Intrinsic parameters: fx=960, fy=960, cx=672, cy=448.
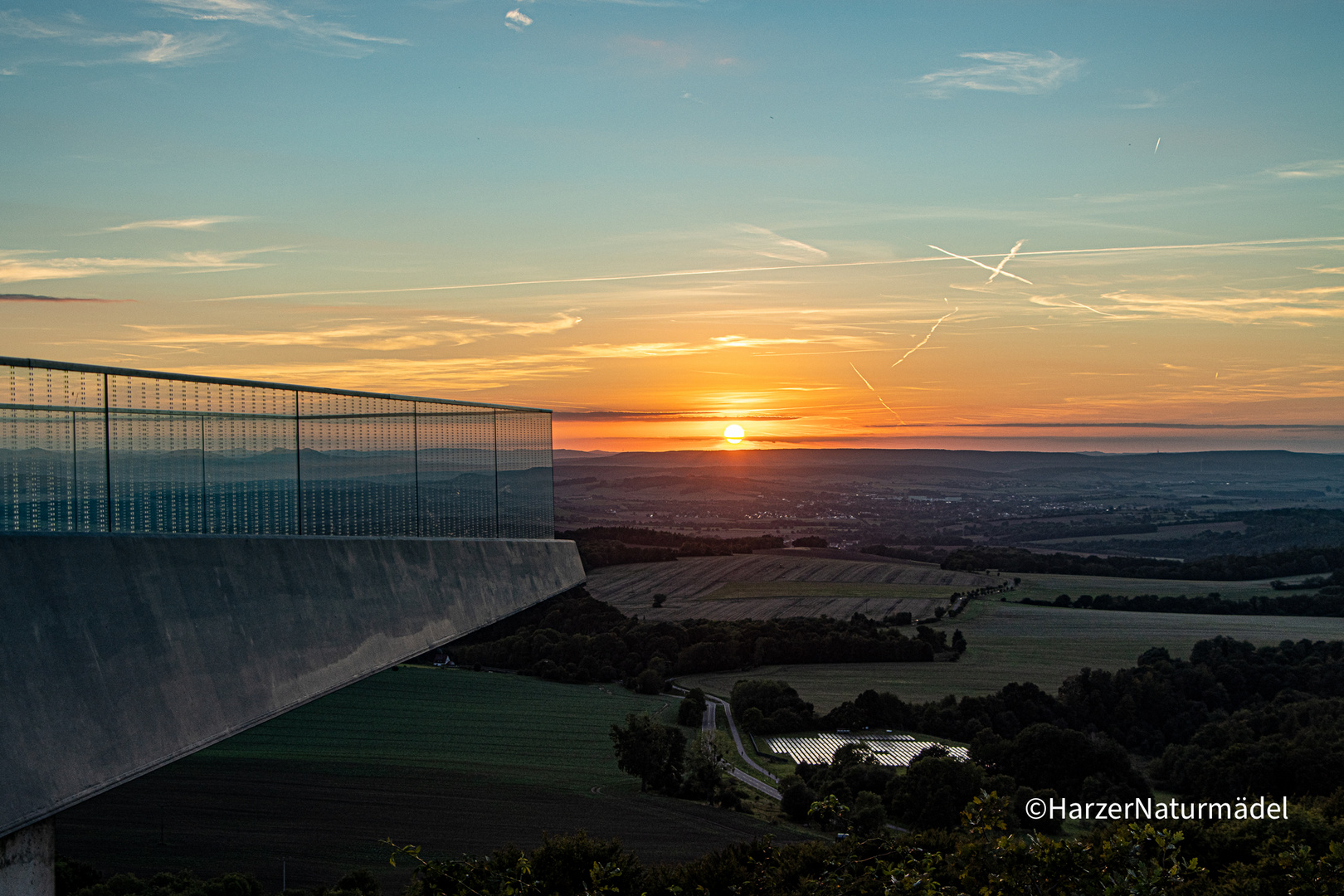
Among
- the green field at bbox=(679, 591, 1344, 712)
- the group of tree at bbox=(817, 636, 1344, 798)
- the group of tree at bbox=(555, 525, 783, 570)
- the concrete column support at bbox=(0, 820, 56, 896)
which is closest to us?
the concrete column support at bbox=(0, 820, 56, 896)

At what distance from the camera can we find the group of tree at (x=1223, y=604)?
5944 cm

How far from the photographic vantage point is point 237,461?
15.7 meters

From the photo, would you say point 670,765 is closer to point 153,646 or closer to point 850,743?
point 850,743

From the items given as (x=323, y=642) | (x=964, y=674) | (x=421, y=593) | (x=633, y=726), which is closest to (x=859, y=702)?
(x=964, y=674)

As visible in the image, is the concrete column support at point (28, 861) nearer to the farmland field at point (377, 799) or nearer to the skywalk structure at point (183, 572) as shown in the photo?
the skywalk structure at point (183, 572)

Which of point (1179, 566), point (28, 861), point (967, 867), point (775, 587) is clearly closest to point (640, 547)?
point (775, 587)

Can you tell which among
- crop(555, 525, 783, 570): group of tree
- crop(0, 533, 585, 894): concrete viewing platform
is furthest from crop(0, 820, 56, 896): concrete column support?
crop(555, 525, 783, 570): group of tree

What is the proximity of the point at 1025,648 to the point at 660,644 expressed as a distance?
64.2ft

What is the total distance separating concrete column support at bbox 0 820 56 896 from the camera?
33.9ft

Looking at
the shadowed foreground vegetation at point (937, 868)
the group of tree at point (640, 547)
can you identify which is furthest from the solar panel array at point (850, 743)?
the group of tree at point (640, 547)

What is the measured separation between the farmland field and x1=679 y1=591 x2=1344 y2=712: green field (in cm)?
1345

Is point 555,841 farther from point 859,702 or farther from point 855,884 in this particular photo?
point 859,702

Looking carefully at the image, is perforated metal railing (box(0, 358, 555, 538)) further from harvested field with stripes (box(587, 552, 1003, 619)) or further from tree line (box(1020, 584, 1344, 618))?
tree line (box(1020, 584, 1344, 618))

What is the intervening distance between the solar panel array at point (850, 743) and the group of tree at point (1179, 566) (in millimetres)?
45176
